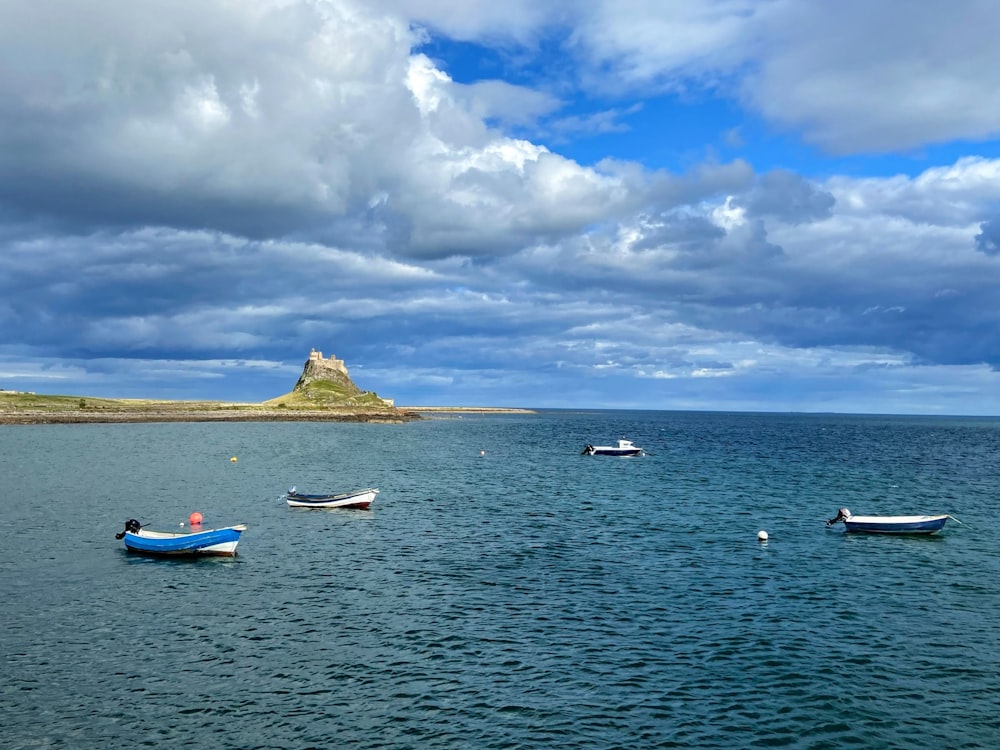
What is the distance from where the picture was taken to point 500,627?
29.9 m

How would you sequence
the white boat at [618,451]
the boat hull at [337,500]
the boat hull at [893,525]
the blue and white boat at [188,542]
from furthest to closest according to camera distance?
1. the white boat at [618,451]
2. the boat hull at [337,500]
3. the boat hull at [893,525]
4. the blue and white boat at [188,542]

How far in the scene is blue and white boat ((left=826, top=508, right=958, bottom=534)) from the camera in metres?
51.2

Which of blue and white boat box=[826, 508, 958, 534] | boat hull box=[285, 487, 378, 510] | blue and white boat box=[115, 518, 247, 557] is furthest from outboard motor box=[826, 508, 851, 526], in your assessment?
blue and white boat box=[115, 518, 247, 557]

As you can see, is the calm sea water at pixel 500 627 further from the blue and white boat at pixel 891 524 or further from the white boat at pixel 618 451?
the white boat at pixel 618 451

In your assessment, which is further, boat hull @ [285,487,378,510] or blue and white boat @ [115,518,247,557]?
boat hull @ [285,487,378,510]

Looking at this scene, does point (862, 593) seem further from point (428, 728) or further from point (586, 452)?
point (586, 452)

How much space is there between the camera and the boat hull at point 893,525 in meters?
51.2

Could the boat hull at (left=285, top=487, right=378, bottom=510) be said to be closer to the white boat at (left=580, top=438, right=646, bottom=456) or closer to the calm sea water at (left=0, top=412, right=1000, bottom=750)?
the calm sea water at (left=0, top=412, right=1000, bottom=750)

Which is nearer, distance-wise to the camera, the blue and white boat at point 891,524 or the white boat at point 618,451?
the blue and white boat at point 891,524

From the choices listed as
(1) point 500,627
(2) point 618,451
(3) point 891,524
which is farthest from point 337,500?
(2) point 618,451

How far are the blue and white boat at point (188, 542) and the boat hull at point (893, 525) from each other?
4252 cm

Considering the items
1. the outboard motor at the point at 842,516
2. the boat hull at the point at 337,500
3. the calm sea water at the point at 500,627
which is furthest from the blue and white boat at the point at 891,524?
the boat hull at the point at 337,500

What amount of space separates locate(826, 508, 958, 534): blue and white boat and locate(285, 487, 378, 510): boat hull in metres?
37.4

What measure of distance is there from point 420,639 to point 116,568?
2119 centimetres
